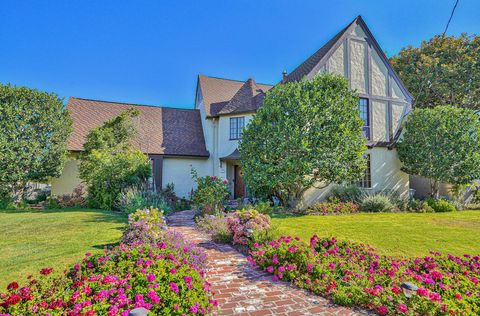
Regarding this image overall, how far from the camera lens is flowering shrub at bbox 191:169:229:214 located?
978 cm

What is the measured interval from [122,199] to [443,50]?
2390 centimetres

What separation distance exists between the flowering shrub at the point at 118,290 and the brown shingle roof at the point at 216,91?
44.7 ft

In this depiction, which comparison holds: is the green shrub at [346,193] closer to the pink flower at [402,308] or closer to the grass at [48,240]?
the grass at [48,240]

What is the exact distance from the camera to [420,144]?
547 inches

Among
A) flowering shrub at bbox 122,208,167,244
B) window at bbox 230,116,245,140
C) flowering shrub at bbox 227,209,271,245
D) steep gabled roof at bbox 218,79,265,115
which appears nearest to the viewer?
flowering shrub at bbox 122,208,167,244

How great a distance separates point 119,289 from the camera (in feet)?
10.0

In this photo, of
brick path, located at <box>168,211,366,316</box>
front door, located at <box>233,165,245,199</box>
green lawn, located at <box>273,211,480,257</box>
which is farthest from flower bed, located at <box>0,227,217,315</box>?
front door, located at <box>233,165,245,199</box>

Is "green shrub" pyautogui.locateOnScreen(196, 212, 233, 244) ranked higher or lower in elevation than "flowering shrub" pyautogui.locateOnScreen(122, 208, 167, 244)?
lower

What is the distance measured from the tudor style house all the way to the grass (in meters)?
7.13

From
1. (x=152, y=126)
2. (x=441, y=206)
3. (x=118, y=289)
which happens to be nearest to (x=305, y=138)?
(x=441, y=206)

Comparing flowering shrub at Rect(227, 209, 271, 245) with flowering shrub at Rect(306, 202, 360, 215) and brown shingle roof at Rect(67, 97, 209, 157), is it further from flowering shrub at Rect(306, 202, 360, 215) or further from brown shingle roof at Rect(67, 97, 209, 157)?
brown shingle roof at Rect(67, 97, 209, 157)

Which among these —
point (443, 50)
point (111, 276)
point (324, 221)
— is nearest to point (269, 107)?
point (324, 221)

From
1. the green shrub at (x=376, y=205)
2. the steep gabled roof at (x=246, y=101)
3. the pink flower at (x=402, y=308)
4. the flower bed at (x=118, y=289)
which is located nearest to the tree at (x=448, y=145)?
the green shrub at (x=376, y=205)

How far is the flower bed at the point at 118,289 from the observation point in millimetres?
2709
